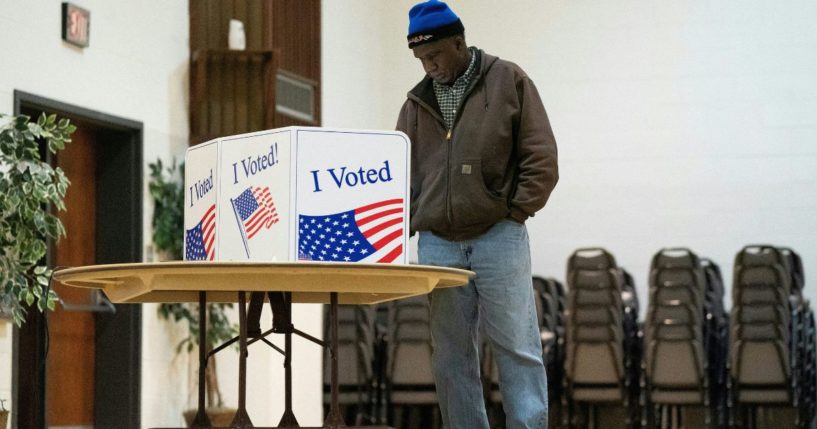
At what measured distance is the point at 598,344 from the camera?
23.8ft

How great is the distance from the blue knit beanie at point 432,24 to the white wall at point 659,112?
18.5 ft

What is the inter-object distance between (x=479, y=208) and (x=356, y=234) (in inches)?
24.9

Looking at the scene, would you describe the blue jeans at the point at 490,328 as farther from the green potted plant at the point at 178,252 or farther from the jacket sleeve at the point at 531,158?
the green potted plant at the point at 178,252

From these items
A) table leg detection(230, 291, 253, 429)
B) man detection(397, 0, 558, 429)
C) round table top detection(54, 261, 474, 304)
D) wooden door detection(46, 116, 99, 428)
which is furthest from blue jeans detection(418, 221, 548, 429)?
wooden door detection(46, 116, 99, 428)

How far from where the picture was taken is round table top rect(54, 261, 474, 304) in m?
2.46

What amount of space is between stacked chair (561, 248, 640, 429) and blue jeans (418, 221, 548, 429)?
399 centimetres

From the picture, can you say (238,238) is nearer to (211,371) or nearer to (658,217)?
(211,371)

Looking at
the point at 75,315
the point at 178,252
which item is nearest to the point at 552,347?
the point at 178,252

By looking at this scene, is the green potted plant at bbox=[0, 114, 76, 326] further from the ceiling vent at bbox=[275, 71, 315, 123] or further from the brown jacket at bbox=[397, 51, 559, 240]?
the brown jacket at bbox=[397, 51, 559, 240]

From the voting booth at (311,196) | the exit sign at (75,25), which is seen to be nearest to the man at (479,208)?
the voting booth at (311,196)

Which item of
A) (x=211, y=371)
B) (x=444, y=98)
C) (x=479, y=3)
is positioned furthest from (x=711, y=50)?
(x=444, y=98)

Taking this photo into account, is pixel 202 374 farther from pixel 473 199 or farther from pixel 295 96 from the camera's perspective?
pixel 295 96

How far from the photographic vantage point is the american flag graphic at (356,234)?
8.79 feet

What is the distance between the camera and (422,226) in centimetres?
339
